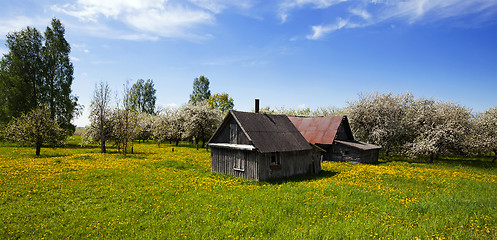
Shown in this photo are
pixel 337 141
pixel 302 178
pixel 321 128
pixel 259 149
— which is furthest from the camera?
pixel 321 128

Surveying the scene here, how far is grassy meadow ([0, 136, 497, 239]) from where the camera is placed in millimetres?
10227

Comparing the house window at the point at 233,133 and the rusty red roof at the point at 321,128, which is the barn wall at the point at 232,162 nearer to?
the house window at the point at 233,133

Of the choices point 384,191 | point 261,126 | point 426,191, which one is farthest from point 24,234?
point 426,191

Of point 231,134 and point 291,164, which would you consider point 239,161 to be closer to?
point 231,134

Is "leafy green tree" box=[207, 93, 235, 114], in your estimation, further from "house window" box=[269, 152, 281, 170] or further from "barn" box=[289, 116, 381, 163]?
"house window" box=[269, 152, 281, 170]

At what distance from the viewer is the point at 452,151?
115 ft

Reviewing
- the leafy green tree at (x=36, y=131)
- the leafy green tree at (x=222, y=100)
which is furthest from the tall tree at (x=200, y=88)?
the leafy green tree at (x=36, y=131)

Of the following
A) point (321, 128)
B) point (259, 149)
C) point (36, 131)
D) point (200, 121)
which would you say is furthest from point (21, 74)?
point (321, 128)

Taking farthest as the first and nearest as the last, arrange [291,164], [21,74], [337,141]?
[21,74] < [337,141] < [291,164]

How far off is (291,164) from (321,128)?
1564 cm

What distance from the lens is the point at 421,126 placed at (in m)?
37.9

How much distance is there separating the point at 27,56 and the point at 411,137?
234 ft

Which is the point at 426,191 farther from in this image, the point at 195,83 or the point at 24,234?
the point at 195,83

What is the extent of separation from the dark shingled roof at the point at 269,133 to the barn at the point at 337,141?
11.6 meters
